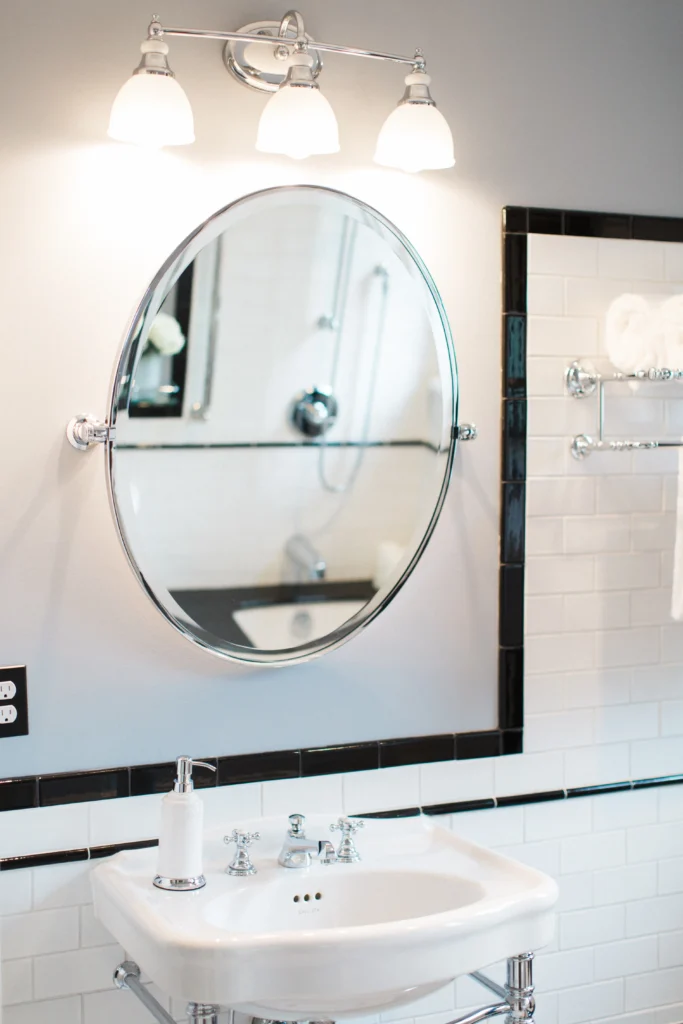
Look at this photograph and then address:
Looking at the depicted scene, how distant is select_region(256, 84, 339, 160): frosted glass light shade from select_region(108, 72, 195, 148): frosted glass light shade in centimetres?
14

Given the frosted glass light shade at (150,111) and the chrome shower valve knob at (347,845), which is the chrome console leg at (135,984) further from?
the frosted glass light shade at (150,111)

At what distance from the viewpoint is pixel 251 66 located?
74.9 inches

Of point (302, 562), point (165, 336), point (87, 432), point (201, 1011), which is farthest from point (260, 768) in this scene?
point (165, 336)

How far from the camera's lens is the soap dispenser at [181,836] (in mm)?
1739

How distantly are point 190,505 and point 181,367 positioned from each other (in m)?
0.23

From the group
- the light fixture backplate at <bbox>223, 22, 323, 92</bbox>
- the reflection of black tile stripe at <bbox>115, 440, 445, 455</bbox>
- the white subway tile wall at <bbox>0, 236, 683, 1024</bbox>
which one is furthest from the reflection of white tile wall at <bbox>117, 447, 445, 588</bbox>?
the light fixture backplate at <bbox>223, 22, 323, 92</bbox>

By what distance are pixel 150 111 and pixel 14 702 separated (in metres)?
0.96

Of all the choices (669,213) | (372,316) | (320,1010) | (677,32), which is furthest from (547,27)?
(320,1010)

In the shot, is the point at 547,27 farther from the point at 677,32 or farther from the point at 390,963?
the point at 390,963

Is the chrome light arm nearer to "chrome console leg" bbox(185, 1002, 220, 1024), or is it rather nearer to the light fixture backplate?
the light fixture backplate

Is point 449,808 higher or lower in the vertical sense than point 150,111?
lower

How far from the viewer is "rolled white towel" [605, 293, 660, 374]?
2154 mm

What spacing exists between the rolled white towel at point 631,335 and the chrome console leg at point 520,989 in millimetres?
1109

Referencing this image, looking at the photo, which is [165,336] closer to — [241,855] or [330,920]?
[241,855]
